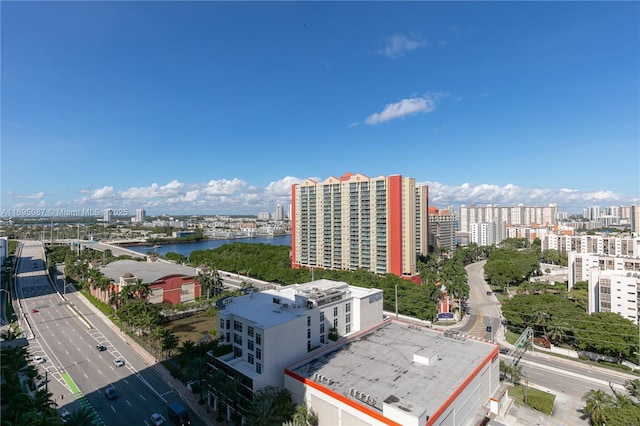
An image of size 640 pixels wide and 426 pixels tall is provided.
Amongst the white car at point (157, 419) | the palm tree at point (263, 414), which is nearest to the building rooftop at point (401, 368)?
the palm tree at point (263, 414)

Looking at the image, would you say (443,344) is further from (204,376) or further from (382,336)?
(204,376)

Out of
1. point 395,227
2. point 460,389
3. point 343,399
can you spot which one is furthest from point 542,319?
point 343,399

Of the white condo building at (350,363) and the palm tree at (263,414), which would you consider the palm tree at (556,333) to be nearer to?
the white condo building at (350,363)

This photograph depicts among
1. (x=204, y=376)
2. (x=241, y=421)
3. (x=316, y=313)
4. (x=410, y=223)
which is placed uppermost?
(x=410, y=223)

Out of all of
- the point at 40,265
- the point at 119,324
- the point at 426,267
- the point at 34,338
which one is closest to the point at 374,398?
the point at 119,324

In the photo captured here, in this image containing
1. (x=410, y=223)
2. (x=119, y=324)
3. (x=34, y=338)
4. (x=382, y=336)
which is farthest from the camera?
(x=410, y=223)

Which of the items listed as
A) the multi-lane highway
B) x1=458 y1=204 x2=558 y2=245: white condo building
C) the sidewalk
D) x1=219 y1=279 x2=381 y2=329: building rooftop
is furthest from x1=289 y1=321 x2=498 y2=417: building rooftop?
x1=458 y1=204 x2=558 y2=245: white condo building
